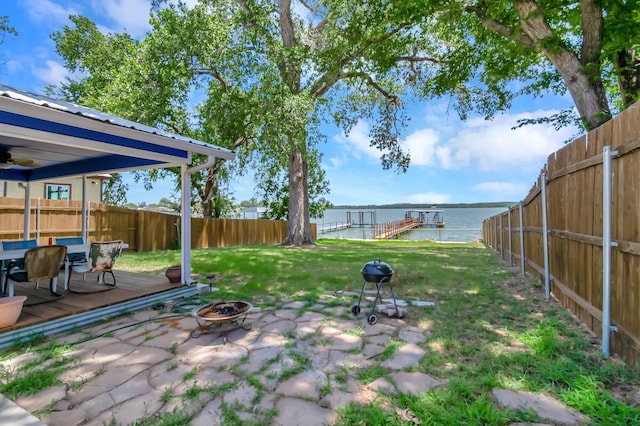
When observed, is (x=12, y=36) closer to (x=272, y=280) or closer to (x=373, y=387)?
(x=272, y=280)

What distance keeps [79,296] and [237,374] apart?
3.43 metres

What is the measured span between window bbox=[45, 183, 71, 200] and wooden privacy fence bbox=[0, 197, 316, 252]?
6.08 m

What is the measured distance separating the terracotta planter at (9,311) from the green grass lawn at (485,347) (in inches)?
96.1

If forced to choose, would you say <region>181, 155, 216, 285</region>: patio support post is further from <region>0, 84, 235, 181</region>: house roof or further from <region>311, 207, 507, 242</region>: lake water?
<region>311, 207, 507, 242</region>: lake water

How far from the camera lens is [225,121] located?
1022cm

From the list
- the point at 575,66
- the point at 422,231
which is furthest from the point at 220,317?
the point at 422,231

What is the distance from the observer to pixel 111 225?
11109mm

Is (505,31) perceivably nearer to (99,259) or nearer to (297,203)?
(297,203)

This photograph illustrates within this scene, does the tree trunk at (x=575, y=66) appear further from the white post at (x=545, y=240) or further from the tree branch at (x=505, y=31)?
the white post at (x=545, y=240)

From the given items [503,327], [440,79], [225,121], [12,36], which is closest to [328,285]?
[503,327]

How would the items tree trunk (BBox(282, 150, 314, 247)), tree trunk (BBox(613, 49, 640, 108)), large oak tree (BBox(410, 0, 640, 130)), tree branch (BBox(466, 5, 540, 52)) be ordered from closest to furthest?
large oak tree (BBox(410, 0, 640, 130)) → tree trunk (BBox(613, 49, 640, 108)) → tree branch (BBox(466, 5, 540, 52)) → tree trunk (BBox(282, 150, 314, 247))

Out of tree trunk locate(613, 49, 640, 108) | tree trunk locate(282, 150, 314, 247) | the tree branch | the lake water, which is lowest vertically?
the lake water

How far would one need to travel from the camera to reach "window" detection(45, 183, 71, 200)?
15.0 meters

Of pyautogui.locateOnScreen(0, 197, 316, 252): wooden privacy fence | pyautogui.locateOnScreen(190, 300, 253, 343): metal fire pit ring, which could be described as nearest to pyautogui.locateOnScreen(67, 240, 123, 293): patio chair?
pyautogui.locateOnScreen(190, 300, 253, 343): metal fire pit ring
